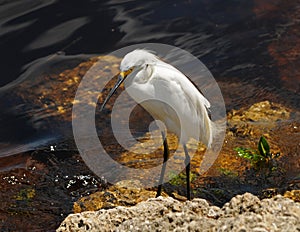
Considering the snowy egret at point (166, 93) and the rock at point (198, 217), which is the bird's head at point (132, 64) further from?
the rock at point (198, 217)

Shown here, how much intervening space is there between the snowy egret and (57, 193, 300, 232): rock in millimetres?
1601

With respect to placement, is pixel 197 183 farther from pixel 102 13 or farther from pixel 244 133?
pixel 102 13

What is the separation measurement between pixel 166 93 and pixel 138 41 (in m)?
3.91

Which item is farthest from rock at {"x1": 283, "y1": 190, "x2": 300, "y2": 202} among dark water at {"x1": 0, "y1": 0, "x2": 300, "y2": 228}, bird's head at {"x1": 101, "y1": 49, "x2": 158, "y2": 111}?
dark water at {"x1": 0, "y1": 0, "x2": 300, "y2": 228}

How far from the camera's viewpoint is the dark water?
7.14m

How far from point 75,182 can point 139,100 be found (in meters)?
1.16

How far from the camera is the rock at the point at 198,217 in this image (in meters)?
2.48

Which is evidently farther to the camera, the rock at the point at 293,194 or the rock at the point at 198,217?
the rock at the point at 293,194

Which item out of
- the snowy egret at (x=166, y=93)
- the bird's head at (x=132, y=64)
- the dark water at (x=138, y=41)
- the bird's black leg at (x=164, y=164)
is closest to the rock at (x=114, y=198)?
the bird's black leg at (x=164, y=164)

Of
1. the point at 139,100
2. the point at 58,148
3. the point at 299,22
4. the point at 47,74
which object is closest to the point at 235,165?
the point at 139,100

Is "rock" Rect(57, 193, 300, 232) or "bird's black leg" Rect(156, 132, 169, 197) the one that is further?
"bird's black leg" Rect(156, 132, 169, 197)

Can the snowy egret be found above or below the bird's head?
below

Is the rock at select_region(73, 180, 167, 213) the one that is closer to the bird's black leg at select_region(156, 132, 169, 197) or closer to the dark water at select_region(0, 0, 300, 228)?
the bird's black leg at select_region(156, 132, 169, 197)

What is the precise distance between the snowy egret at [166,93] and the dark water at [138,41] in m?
1.89
